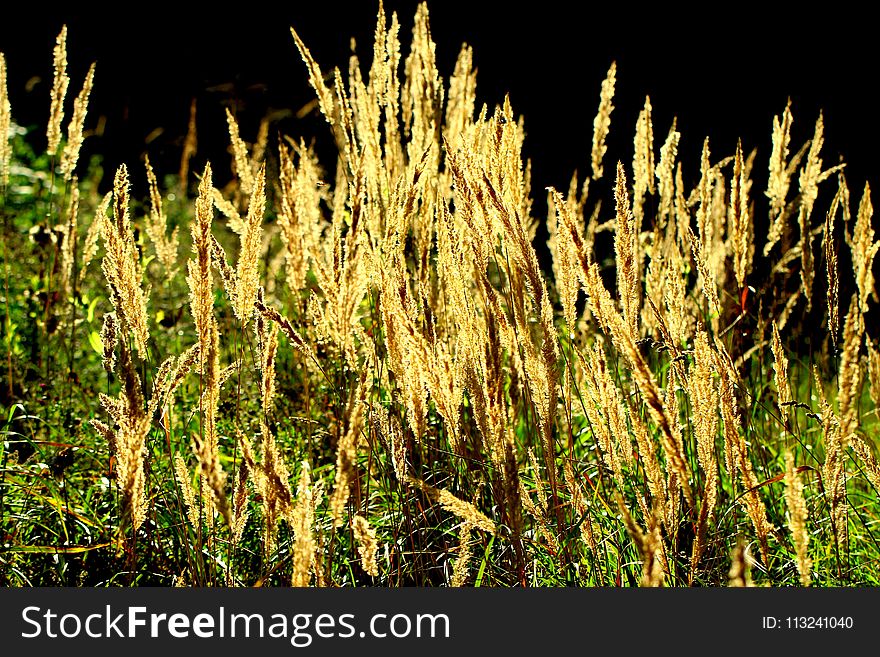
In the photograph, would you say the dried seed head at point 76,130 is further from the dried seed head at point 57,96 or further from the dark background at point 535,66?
the dark background at point 535,66

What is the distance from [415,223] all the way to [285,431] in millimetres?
665

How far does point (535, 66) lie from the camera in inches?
286

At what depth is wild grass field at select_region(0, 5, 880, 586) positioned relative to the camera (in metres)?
1.48

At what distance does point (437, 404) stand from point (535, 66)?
6.09 m

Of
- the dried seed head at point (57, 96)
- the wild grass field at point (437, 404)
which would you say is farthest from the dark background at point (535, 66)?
the wild grass field at point (437, 404)

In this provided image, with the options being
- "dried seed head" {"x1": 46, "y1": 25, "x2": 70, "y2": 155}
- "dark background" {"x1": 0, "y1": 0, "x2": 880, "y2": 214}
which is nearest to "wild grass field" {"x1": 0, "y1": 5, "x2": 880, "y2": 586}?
"dried seed head" {"x1": 46, "y1": 25, "x2": 70, "y2": 155}

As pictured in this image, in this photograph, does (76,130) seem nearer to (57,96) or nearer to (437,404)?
(57,96)

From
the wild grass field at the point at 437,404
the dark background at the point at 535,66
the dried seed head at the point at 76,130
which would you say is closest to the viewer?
the wild grass field at the point at 437,404

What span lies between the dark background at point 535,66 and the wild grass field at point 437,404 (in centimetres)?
368

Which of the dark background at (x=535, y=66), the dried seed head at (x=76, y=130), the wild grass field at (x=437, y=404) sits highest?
the dark background at (x=535, y=66)

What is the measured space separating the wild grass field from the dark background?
145 inches

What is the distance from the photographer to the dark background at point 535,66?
248 inches

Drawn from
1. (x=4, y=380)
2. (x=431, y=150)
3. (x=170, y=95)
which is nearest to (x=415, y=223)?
(x=431, y=150)

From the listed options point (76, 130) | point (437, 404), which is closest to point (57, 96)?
point (76, 130)
